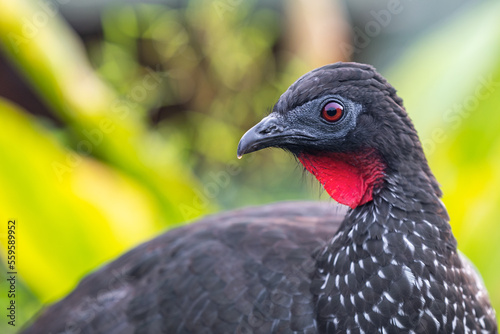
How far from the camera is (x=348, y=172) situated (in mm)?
2512

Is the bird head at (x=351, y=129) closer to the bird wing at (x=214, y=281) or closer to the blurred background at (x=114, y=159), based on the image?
the bird wing at (x=214, y=281)

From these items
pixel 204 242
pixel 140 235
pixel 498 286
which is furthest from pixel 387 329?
pixel 140 235

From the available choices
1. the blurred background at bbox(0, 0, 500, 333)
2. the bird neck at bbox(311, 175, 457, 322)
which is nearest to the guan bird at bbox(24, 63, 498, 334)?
the bird neck at bbox(311, 175, 457, 322)

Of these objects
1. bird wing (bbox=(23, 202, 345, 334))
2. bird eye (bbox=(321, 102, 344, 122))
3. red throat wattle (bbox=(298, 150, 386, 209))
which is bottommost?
bird wing (bbox=(23, 202, 345, 334))

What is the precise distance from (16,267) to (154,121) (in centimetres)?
330

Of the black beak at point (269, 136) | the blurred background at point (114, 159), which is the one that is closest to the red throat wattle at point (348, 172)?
the black beak at point (269, 136)

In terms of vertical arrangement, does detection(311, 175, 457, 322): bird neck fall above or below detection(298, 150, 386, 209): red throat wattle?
below

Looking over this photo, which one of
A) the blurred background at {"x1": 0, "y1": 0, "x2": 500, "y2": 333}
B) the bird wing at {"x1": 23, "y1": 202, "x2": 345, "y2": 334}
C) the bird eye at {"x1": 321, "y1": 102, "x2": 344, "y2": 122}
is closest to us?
the bird eye at {"x1": 321, "y1": 102, "x2": 344, "y2": 122}

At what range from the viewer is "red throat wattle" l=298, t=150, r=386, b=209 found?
2445 mm

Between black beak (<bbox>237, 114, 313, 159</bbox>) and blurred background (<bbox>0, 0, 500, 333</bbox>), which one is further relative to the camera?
blurred background (<bbox>0, 0, 500, 333</bbox>)

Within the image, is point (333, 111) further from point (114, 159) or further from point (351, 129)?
point (114, 159)

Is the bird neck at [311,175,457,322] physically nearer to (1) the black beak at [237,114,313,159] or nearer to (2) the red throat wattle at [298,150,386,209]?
(2) the red throat wattle at [298,150,386,209]

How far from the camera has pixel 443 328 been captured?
2.40 m

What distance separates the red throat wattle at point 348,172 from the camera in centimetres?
245
